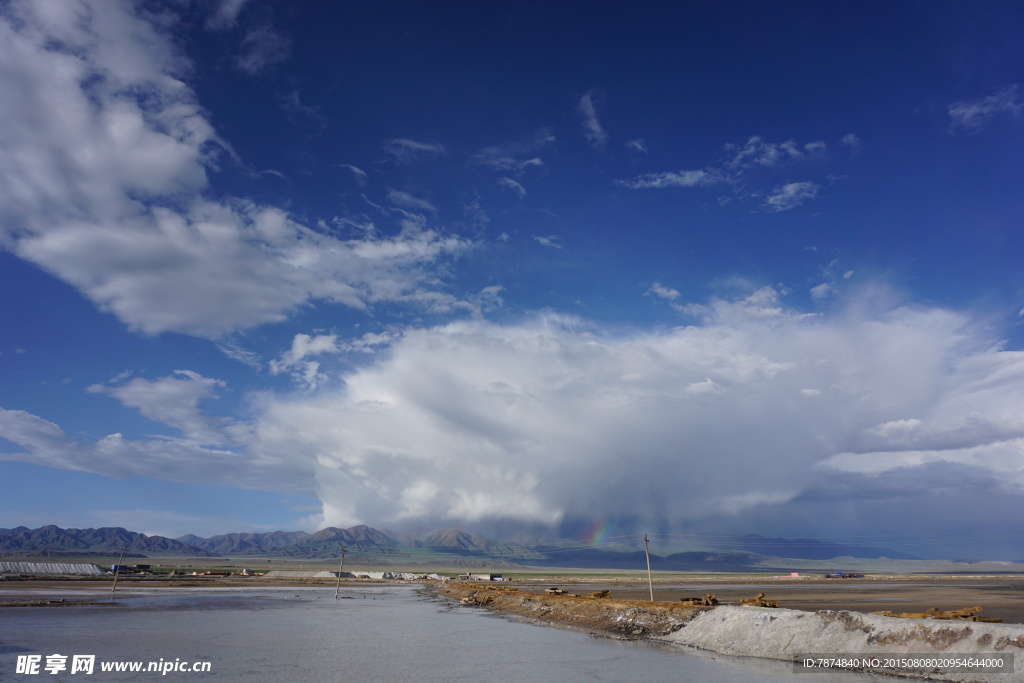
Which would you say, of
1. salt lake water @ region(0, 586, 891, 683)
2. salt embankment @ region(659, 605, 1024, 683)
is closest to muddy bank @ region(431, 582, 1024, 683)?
salt embankment @ region(659, 605, 1024, 683)

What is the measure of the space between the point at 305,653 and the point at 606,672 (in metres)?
18.0

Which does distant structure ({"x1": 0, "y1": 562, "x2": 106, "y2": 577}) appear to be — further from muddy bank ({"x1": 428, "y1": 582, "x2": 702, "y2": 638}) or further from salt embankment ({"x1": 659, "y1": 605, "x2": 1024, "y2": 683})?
salt embankment ({"x1": 659, "y1": 605, "x2": 1024, "y2": 683})

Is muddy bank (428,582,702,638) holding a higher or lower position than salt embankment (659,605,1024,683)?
lower

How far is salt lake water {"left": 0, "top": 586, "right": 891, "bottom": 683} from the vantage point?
26203 mm

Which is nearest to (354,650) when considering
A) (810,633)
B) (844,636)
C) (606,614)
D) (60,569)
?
(606,614)

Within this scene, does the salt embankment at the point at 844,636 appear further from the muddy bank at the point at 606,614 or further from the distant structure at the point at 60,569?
the distant structure at the point at 60,569

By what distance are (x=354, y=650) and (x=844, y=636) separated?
2936cm

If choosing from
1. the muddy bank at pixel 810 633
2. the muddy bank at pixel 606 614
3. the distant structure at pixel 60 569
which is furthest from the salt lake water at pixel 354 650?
the distant structure at pixel 60 569

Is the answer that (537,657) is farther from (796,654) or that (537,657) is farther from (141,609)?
(141,609)

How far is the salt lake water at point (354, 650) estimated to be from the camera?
26203 millimetres

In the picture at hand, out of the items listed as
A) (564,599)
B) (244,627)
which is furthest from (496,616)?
(244,627)

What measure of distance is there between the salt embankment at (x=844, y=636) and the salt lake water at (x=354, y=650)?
103 inches

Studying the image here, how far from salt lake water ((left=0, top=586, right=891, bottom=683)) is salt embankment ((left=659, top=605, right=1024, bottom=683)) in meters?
2.63

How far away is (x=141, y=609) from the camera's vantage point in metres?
60.1
